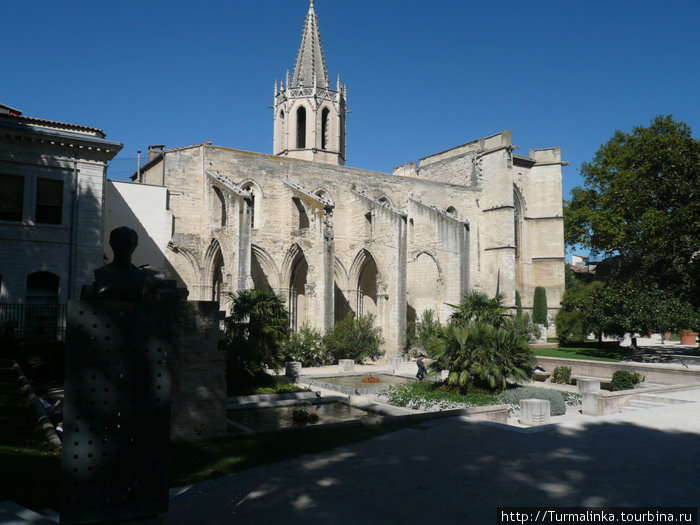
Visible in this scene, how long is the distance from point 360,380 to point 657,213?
1382cm

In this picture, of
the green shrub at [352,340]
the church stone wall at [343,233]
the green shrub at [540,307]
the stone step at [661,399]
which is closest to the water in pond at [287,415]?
the stone step at [661,399]

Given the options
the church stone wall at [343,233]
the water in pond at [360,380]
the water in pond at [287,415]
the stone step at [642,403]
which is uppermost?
the church stone wall at [343,233]

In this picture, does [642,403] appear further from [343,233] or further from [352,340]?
[343,233]

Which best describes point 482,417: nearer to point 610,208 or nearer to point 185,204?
point 185,204

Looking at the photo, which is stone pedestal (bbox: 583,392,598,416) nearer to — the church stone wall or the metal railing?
the church stone wall

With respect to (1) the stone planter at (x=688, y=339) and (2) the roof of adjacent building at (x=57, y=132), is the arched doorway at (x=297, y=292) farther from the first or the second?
(1) the stone planter at (x=688, y=339)

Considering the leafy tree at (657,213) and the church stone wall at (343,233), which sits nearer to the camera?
the leafy tree at (657,213)

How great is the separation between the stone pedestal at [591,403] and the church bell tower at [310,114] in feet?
85.9

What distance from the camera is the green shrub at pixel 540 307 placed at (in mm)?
36713

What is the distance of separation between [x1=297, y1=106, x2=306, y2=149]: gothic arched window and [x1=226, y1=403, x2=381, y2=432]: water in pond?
26.2 metres

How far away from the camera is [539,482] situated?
5828mm

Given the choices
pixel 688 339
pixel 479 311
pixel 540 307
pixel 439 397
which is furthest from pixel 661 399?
pixel 688 339

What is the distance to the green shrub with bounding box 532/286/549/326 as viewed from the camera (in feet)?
120

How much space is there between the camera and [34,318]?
61.0 feet
